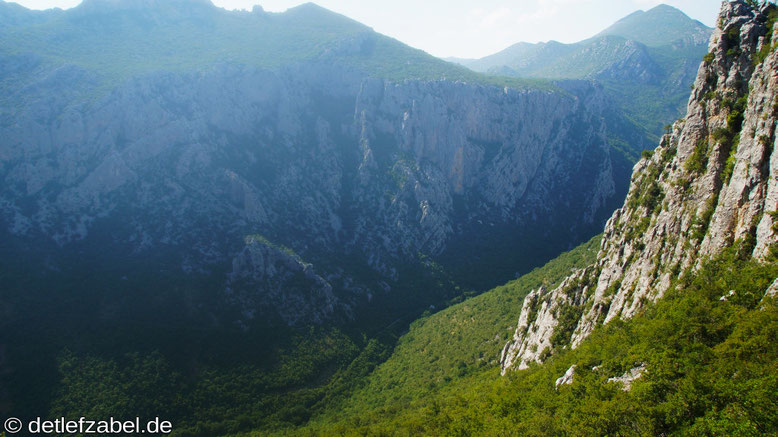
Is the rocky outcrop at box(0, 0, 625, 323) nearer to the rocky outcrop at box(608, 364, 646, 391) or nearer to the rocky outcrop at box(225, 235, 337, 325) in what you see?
the rocky outcrop at box(225, 235, 337, 325)

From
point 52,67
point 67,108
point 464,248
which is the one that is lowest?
point 464,248

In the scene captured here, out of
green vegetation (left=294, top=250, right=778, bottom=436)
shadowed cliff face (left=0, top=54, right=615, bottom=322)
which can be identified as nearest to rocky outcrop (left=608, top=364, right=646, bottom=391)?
green vegetation (left=294, top=250, right=778, bottom=436)

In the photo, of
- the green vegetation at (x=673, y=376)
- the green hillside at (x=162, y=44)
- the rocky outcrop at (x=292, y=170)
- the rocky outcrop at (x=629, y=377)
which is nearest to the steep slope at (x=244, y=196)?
the rocky outcrop at (x=292, y=170)

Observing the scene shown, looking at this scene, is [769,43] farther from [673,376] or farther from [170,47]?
[170,47]

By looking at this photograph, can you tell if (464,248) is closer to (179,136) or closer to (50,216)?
(179,136)

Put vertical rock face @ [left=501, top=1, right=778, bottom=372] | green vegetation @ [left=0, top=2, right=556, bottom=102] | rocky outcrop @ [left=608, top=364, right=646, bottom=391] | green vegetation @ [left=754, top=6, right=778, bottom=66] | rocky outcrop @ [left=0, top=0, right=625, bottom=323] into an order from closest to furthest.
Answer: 1. rocky outcrop @ [left=608, top=364, right=646, bottom=391]
2. vertical rock face @ [left=501, top=1, right=778, bottom=372]
3. green vegetation @ [left=754, top=6, right=778, bottom=66]
4. rocky outcrop @ [left=0, top=0, right=625, bottom=323]
5. green vegetation @ [left=0, top=2, right=556, bottom=102]

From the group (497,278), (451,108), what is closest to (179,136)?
(451,108)
